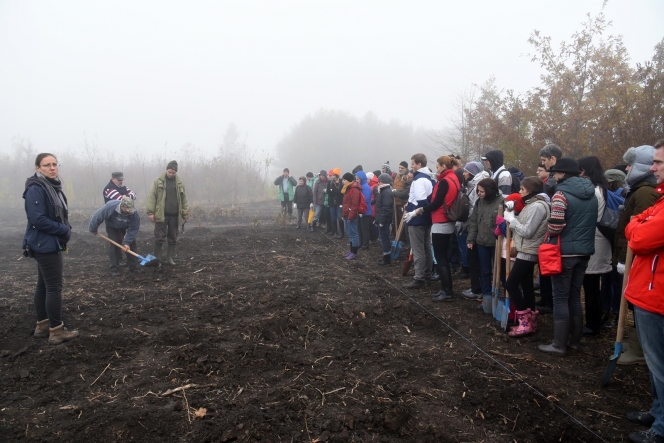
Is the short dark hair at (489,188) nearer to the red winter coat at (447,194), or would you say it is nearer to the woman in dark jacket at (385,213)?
the red winter coat at (447,194)

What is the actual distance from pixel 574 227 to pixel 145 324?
5.02 m

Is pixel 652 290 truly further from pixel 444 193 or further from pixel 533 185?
pixel 444 193

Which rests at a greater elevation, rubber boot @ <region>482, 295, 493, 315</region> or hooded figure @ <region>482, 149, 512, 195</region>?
hooded figure @ <region>482, 149, 512, 195</region>

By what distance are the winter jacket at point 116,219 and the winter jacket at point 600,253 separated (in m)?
7.67

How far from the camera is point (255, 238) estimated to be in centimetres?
1192

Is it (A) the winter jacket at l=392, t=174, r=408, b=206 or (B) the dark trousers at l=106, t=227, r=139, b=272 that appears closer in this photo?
(B) the dark trousers at l=106, t=227, r=139, b=272

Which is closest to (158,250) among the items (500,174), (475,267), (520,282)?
(475,267)

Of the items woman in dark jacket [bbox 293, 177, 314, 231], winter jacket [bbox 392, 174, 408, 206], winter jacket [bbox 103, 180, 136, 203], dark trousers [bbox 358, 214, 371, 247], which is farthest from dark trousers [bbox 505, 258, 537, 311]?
woman in dark jacket [bbox 293, 177, 314, 231]

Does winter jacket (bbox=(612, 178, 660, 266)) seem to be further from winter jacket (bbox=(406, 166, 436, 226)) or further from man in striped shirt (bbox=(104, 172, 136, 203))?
man in striped shirt (bbox=(104, 172, 136, 203))

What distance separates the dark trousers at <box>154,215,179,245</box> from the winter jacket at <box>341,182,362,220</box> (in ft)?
11.8

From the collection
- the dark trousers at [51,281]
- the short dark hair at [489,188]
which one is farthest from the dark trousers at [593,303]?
the dark trousers at [51,281]

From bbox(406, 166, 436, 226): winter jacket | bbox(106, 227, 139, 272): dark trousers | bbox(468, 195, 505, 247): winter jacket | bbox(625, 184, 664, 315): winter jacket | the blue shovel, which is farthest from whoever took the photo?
bbox(106, 227, 139, 272): dark trousers

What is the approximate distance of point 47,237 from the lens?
4656 millimetres

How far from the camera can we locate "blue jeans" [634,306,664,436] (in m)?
2.80
